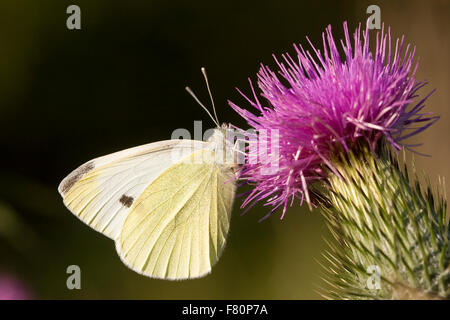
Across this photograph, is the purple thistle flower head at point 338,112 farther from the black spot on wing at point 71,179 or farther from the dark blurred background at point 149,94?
the dark blurred background at point 149,94

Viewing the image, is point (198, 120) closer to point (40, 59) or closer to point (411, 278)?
point (40, 59)

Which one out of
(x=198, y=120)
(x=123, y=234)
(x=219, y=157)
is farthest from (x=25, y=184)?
(x=198, y=120)

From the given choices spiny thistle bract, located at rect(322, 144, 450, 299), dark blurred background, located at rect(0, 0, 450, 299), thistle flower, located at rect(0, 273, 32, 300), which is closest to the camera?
spiny thistle bract, located at rect(322, 144, 450, 299)

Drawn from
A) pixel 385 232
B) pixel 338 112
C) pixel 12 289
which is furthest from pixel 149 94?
pixel 385 232

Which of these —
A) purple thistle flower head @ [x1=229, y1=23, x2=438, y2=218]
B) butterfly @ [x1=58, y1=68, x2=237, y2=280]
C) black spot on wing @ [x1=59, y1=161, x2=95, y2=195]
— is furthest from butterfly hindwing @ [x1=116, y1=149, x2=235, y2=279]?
purple thistle flower head @ [x1=229, y1=23, x2=438, y2=218]

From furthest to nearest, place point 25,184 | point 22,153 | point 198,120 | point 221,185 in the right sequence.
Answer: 1. point 198,120
2. point 22,153
3. point 25,184
4. point 221,185

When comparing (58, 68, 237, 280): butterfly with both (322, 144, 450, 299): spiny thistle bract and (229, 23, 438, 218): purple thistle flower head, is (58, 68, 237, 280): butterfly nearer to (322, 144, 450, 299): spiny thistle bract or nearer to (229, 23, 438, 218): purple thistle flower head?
(229, 23, 438, 218): purple thistle flower head

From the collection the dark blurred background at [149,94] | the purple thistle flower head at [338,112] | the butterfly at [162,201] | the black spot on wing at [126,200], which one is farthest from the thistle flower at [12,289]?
the purple thistle flower head at [338,112]

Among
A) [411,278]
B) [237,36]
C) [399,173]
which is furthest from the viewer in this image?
[237,36]
